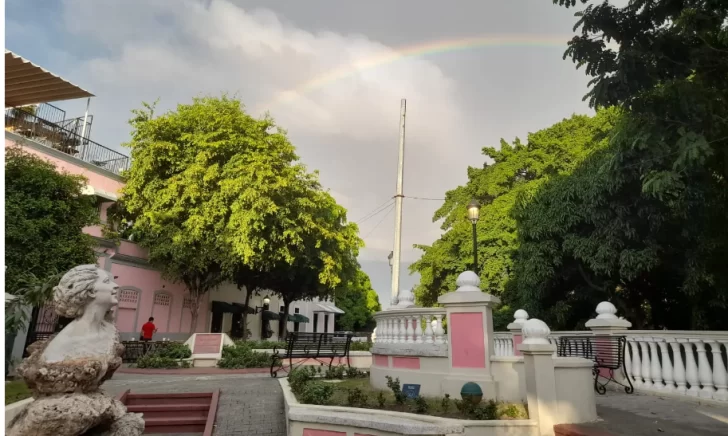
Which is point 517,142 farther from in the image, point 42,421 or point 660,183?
point 42,421

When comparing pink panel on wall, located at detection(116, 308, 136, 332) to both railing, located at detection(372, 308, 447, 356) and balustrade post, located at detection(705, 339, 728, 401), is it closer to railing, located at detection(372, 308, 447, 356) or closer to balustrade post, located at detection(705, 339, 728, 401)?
railing, located at detection(372, 308, 447, 356)

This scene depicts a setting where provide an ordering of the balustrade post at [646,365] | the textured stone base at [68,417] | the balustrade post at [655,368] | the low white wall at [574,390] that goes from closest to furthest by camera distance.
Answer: the textured stone base at [68,417]
the low white wall at [574,390]
the balustrade post at [655,368]
the balustrade post at [646,365]

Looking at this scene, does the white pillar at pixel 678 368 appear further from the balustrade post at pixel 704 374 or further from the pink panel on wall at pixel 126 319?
the pink panel on wall at pixel 126 319

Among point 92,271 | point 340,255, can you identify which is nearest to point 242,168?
point 340,255

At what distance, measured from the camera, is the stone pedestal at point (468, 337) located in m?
6.91

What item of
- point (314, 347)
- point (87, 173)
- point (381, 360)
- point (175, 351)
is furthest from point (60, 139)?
point (381, 360)

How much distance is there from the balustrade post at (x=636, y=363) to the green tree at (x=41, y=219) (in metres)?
15.4

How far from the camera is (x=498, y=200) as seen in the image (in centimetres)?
2438

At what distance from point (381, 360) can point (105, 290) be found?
6.45 m

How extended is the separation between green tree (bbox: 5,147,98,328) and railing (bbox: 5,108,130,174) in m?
3.21

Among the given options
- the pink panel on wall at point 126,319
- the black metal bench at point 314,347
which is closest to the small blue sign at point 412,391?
the black metal bench at point 314,347

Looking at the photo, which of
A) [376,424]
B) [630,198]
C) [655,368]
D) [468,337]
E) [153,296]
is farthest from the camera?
[153,296]

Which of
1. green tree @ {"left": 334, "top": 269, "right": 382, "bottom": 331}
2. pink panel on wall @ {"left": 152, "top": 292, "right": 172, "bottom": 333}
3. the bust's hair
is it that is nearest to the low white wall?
the bust's hair

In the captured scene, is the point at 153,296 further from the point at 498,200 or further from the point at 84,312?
the point at 84,312
